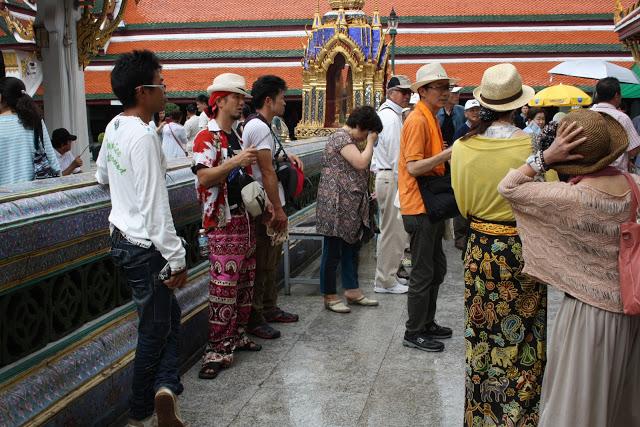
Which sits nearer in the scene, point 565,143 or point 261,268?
point 565,143

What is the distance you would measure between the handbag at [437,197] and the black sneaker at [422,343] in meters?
0.91

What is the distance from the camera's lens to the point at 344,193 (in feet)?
20.6

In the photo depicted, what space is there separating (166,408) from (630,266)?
92.1 inches

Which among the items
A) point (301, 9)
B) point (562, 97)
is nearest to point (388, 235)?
point (562, 97)

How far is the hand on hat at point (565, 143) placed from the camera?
2982mm

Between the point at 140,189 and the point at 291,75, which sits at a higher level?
the point at 291,75

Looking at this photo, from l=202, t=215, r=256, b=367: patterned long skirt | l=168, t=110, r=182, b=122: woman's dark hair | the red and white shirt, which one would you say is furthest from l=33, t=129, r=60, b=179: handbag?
l=168, t=110, r=182, b=122: woman's dark hair

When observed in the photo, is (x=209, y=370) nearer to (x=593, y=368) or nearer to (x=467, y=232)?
(x=467, y=232)

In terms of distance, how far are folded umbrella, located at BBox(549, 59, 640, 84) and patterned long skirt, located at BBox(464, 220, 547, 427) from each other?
1019 centimetres

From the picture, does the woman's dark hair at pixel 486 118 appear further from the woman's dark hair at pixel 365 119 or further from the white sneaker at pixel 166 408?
the woman's dark hair at pixel 365 119

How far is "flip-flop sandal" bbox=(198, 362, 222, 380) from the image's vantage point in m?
4.84

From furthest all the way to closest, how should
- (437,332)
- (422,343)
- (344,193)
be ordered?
(344,193)
(437,332)
(422,343)

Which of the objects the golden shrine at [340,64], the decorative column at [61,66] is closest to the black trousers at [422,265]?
the decorative column at [61,66]

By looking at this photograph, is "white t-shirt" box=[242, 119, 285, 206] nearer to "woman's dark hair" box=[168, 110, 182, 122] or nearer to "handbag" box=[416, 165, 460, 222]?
"handbag" box=[416, 165, 460, 222]
